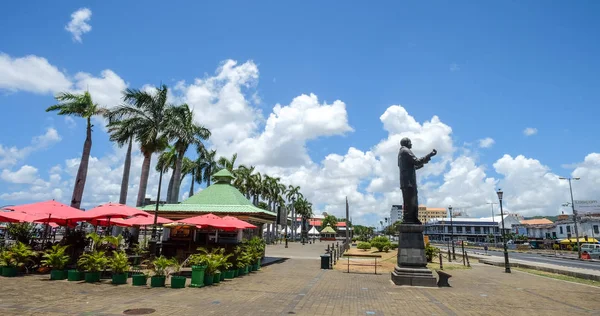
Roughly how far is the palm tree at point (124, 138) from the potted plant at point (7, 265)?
1598 centimetres

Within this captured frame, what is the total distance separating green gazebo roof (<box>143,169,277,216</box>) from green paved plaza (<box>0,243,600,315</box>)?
30.3 ft

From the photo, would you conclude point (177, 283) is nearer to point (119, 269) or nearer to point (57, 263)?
point (119, 269)

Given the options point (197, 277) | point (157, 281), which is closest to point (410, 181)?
point (197, 277)

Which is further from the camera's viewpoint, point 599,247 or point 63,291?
point 599,247

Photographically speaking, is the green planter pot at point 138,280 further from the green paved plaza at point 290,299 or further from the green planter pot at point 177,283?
the green planter pot at point 177,283

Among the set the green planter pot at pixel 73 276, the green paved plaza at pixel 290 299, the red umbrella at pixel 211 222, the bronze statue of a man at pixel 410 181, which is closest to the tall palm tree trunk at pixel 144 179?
the red umbrella at pixel 211 222

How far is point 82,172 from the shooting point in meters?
26.2

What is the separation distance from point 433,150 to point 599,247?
4445 cm

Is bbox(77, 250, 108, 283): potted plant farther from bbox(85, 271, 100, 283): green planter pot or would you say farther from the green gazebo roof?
the green gazebo roof

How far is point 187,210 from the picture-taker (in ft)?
73.6

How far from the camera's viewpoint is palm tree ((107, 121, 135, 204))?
28.3 m

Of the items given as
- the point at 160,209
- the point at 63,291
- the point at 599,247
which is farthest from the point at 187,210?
the point at 599,247

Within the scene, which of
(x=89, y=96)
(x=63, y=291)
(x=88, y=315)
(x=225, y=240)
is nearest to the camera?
(x=88, y=315)

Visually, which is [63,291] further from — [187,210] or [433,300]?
[187,210]
